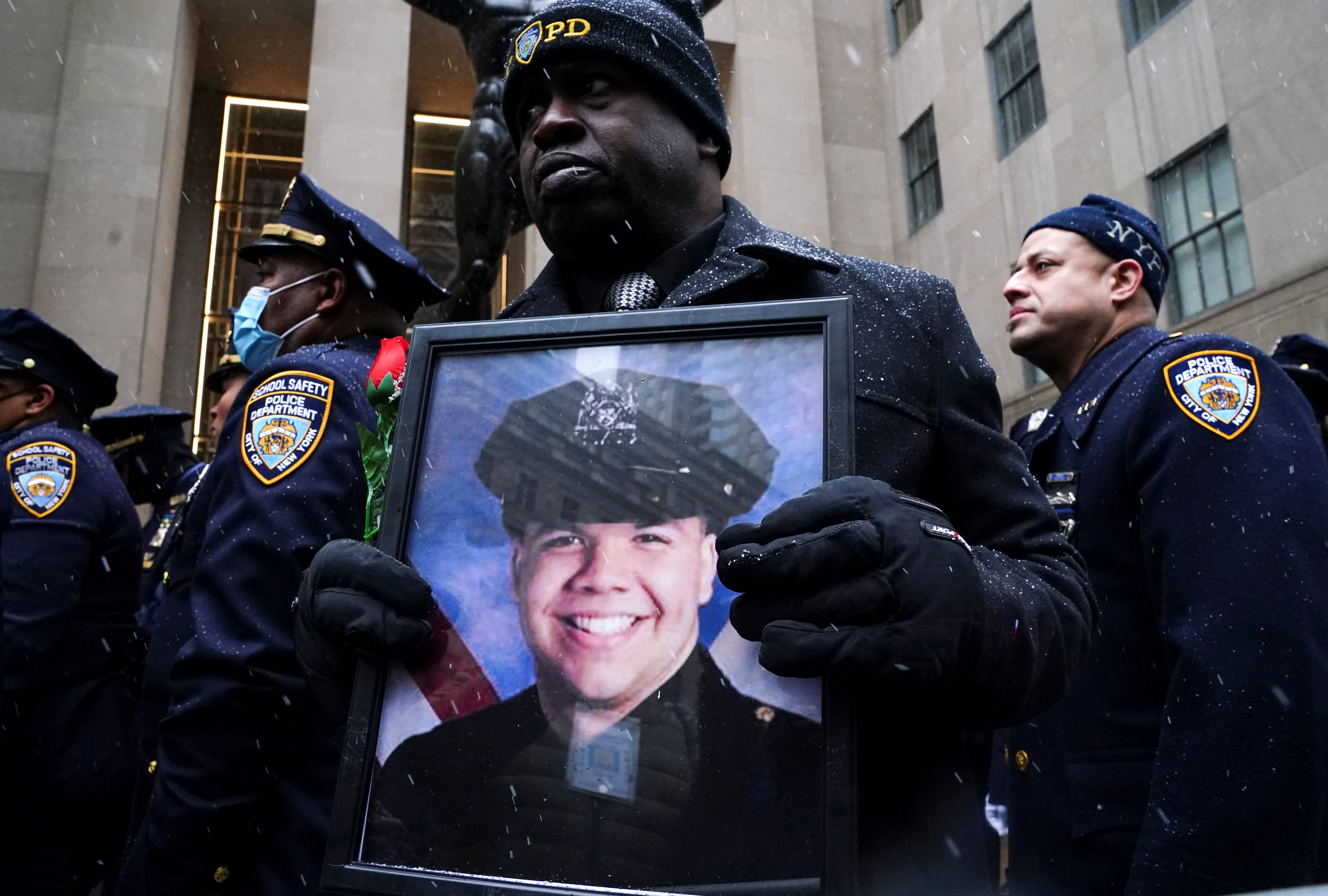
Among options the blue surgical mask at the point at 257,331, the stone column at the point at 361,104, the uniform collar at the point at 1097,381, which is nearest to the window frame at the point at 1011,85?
the stone column at the point at 361,104

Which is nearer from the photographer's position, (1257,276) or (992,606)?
(992,606)

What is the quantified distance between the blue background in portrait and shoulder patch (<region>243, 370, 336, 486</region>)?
1285mm

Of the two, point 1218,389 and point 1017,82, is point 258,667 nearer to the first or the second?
point 1218,389

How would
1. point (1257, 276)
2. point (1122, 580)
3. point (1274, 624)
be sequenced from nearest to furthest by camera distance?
1. point (1274, 624)
2. point (1122, 580)
3. point (1257, 276)

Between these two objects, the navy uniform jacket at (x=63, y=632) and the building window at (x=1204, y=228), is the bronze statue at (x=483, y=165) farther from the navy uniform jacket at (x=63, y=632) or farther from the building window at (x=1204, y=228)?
the building window at (x=1204, y=228)

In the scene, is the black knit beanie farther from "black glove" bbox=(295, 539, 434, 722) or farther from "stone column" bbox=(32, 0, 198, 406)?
"stone column" bbox=(32, 0, 198, 406)

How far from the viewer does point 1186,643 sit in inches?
97.2

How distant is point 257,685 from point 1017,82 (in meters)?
15.9

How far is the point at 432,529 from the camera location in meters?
1.52

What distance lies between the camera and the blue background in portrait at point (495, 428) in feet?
4.56

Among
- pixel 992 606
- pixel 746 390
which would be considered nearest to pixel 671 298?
pixel 746 390

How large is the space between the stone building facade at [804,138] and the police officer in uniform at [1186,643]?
8968 millimetres

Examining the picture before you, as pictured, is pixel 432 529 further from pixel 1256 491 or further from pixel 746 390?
pixel 1256 491

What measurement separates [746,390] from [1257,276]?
11.7 metres
